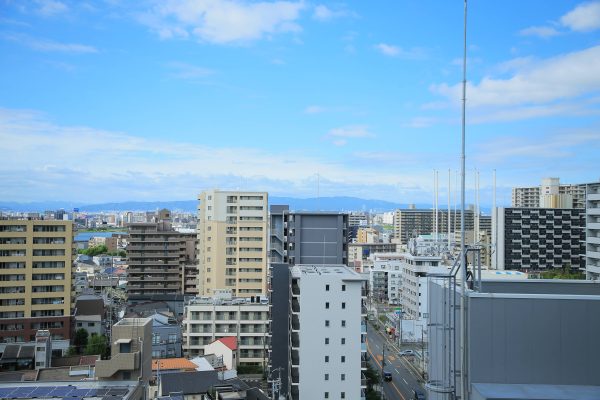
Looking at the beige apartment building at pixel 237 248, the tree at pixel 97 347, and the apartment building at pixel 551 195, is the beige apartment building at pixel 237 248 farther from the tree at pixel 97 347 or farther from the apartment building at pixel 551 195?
the apartment building at pixel 551 195

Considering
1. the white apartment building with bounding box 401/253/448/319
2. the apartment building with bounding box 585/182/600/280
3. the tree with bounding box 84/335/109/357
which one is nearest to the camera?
the apartment building with bounding box 585/182/600/280

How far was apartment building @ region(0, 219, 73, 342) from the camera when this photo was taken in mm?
18000

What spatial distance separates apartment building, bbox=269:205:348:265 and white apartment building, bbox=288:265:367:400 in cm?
366

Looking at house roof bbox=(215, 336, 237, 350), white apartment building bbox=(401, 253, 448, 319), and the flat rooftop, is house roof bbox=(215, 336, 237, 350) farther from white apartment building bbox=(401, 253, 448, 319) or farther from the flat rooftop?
white apartment building bbox=(401, 253, 448, 319)

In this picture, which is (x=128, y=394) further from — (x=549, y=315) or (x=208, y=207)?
(x=208, y=207)

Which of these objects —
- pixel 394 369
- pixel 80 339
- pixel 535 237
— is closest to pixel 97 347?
pixel 80 339

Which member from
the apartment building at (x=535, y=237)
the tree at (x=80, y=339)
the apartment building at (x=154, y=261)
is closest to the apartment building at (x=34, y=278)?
the tree at (x=80, y=339)

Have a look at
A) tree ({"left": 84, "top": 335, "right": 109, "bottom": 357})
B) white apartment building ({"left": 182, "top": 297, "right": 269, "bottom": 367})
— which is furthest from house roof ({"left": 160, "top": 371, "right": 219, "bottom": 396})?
tree ({"left": 84, "top": 335, "right": 109, "bottom": 357})

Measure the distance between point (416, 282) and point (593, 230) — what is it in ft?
28.3

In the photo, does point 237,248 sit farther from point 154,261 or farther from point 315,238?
point 315,238

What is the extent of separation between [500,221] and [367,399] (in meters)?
23.5

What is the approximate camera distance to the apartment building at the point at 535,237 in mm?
33594

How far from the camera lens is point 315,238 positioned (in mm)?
15492

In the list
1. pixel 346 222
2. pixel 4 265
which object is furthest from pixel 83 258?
pixel 346 222
